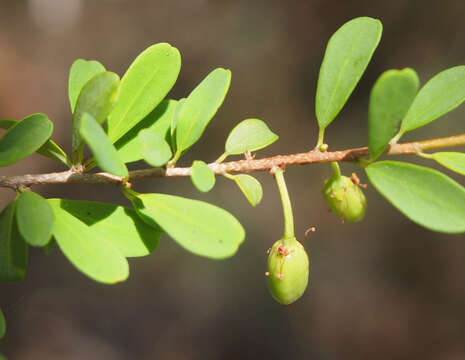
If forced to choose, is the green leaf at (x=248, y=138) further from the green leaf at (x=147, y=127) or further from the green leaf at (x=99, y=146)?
the green leaf at (x=99, y=146)

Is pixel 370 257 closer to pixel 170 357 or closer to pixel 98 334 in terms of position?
pixel 170 357

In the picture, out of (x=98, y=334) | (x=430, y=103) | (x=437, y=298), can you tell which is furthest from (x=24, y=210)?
(x=437, y=298)

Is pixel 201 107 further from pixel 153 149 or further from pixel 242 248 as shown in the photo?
pixel 242 248

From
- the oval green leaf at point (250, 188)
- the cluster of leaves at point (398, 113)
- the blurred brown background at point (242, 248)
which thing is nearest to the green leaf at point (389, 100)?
the cluster of leaves at point (398, 113)

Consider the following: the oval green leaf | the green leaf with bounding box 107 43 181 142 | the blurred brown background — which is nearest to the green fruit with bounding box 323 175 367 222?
the oval green leaf

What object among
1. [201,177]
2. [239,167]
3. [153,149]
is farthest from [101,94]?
[239,167]

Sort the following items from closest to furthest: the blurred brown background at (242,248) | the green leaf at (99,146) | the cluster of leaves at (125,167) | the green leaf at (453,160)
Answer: the green leaf at (99,146)
the cluster of leaves at (125,167)
the green leaf at (453,160)
the blurred brown background at (242,248)
